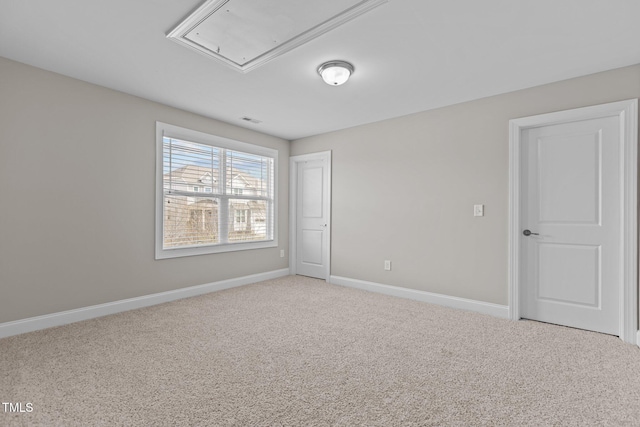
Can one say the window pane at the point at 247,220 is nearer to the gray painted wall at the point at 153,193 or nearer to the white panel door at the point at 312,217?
the gray painted wall at the point at 153,193

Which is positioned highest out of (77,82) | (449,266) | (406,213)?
(77,82)

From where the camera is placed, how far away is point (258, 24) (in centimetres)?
206

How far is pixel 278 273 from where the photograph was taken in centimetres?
515

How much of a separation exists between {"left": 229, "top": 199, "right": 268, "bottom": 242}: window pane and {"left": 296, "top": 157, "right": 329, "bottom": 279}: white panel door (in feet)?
2.12

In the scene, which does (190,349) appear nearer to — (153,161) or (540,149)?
(153,161)

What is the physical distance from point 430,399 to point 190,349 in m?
1.80

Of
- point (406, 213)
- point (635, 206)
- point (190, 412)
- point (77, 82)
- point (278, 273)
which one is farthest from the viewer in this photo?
point (278, 273)

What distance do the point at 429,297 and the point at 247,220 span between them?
2.85m

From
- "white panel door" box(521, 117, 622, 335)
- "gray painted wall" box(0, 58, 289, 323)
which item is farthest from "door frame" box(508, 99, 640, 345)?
"gray painted wall" box(0, 58, 289, 323)

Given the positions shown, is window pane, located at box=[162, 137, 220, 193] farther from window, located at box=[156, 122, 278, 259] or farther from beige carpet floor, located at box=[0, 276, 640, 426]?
beige carpet floor, located at box=[0, 276, 640, 426]

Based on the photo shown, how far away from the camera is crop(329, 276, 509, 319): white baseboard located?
3297 mm

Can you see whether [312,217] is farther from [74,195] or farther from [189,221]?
[74,195]

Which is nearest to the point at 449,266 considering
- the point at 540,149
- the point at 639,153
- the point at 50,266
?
the point at 540,149

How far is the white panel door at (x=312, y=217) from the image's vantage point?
194 inches
